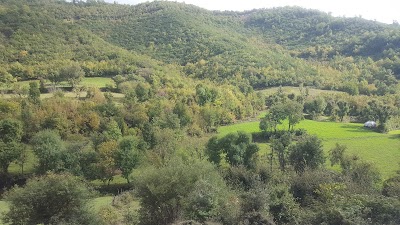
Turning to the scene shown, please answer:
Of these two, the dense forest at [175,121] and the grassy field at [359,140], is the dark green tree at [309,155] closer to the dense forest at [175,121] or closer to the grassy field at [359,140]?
the dense forest at [175,121]

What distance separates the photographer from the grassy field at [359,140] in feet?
146

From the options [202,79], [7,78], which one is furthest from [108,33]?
[7,78]

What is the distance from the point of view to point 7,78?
59.9 metres

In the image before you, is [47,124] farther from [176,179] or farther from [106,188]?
[176,179]

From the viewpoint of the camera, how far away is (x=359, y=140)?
2170 inches

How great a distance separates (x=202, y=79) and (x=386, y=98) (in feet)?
149

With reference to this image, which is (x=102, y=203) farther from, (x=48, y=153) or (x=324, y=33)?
(x=324, y=33)

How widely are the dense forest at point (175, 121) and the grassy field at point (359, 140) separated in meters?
2.54

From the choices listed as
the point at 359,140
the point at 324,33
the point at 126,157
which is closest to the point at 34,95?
the point at 126,157

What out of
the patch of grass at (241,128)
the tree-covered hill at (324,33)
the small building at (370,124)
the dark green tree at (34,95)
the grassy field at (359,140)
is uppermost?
the tree-covered hill at (324,33)

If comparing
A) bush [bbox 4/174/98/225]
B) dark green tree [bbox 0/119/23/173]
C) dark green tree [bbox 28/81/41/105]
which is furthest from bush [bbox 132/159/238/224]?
dark green tree [bbox 28/81/41/105]

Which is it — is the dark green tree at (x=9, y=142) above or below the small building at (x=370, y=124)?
below

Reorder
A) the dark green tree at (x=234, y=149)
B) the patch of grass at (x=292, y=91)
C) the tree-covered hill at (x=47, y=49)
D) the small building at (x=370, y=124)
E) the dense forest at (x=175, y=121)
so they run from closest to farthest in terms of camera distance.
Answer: the dense forest at (x=175, y=121), the dark green tree at (x=234, y=149), the small building at (x=370, y=124), the tree-covered hill at (x=47, y=49), the patch of grass at (x=292, y=91)

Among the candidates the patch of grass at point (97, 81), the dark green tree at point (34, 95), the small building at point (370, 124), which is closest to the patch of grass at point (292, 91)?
the small building at point (370, 124)
